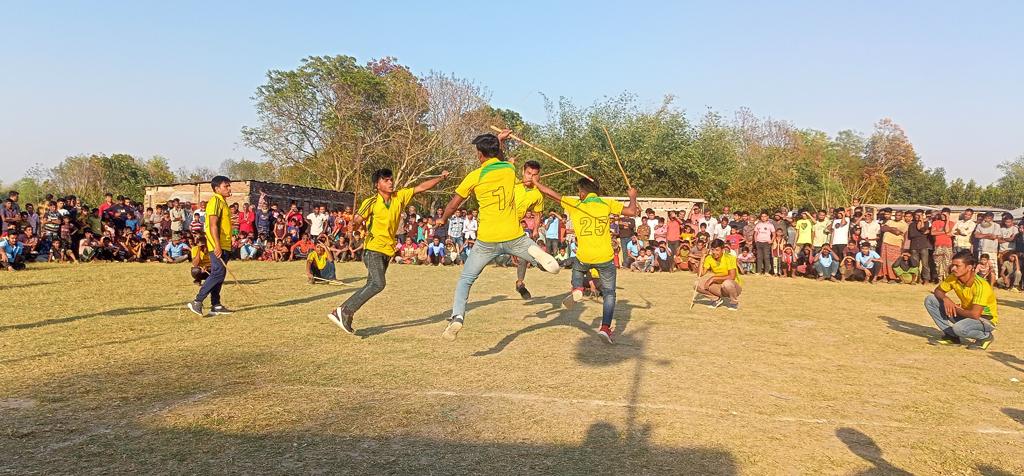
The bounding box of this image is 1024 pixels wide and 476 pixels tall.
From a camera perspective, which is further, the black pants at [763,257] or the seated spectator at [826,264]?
the black pants at [763,257]

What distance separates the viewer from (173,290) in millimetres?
11953

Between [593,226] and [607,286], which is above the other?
[593,226]

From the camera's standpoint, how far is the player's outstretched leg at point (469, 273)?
664cm

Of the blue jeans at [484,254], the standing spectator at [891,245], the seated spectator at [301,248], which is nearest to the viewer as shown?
the blue jeans at [484,254]

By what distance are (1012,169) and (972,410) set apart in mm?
83302

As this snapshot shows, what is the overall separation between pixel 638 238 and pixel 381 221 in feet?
45.9

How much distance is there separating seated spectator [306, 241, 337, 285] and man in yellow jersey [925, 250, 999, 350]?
11.1 m

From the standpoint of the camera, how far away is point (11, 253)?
15680 mm

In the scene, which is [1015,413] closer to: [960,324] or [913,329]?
[960,324]

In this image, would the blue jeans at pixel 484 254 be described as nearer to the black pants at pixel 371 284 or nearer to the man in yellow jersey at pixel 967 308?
the black pants at pixel 371 284

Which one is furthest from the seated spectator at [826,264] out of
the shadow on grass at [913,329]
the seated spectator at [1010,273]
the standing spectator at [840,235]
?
the shadow on grass at [913,329]

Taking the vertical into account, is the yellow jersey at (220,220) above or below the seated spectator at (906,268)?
above

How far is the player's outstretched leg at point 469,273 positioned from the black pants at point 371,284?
1131 mm

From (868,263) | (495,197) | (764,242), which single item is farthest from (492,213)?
(868,263)
